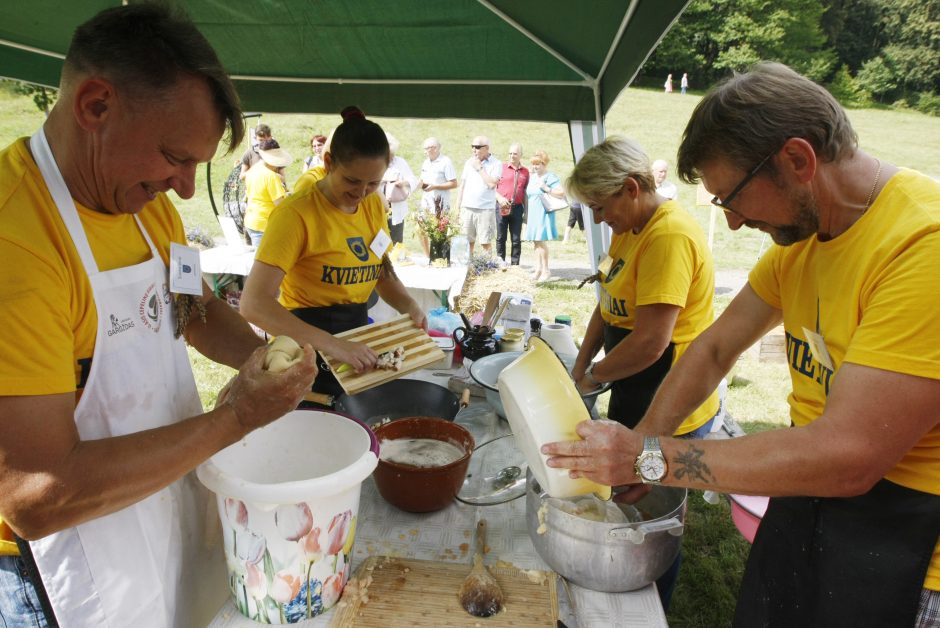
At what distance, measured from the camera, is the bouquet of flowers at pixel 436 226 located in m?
6.71

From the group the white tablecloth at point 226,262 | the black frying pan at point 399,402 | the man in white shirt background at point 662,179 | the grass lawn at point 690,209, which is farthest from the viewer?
the man in white shirt background at point 662,179

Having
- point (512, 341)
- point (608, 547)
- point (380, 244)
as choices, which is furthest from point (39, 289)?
point (512, 341)

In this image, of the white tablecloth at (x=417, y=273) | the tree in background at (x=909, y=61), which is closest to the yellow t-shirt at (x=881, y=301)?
the white tablecloth at (x=417, y=273)

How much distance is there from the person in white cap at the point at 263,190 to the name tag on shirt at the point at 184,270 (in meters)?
5.06

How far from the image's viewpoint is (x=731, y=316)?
1633mm

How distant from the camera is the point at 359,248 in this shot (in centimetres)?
259

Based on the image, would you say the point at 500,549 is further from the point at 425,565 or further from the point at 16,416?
the point at 16,416

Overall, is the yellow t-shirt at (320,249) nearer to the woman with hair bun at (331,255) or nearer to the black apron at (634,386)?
the woman with hair bun at (331,255)

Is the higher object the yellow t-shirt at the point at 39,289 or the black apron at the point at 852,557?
the yellow t-shirt at the point at 39,289

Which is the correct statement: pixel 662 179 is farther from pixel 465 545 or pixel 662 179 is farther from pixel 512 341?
pixel 465 545

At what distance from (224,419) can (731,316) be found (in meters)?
1.43

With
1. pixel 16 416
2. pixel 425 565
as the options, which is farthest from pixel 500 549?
pixel 16 416

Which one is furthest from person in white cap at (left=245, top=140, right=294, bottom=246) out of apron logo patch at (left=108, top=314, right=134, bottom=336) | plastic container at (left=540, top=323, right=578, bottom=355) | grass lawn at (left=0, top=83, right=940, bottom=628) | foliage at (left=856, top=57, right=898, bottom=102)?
foliage at (left=856, top=57, right=898, bottom=102)

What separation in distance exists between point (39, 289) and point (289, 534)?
0.63 meters
